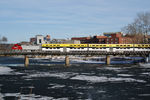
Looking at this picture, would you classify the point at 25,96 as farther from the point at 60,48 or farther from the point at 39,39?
the point at 39,39

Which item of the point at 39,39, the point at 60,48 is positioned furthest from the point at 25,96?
the point at 39,39

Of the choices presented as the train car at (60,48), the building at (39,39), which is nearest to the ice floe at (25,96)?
the train car at (60,48)

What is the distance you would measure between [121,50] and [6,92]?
55868 mm

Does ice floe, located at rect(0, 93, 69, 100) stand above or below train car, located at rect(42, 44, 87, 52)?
below

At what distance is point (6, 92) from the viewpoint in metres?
24.4

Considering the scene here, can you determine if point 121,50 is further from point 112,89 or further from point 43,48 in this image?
point 112,89

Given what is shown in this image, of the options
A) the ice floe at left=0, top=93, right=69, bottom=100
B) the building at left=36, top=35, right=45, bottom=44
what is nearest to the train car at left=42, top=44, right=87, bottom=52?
the ice floe at left=0, top=93, right=69, bottom=100

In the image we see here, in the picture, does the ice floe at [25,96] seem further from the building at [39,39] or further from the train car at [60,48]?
the building at [39,39]

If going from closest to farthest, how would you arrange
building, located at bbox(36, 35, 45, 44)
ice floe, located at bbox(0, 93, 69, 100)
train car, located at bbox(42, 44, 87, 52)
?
ice floe, located at bbox(0, 93, 69, 100) < train car, located at bbox(42, 44, 87, 52) < building, located at bbox(36, 35, 45, 44)

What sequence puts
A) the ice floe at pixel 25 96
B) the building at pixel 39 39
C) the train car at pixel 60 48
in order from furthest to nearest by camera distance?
1. the building at pixel 39 39
2. the train car at pixel 60 48
3. the ice floe at pixel 25 96

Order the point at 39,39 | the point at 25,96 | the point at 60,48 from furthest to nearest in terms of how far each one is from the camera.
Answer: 1. the point at 39,39
2. the point at 60,48
3. the point at 25,96

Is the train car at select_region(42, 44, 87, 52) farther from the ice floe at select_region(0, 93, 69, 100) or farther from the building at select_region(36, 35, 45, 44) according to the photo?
the building at select_region(36, 35, 45, 44)

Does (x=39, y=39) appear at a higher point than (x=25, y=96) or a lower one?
higher

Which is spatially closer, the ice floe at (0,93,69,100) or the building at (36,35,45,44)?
the ice floe at (0,93,69,100)
